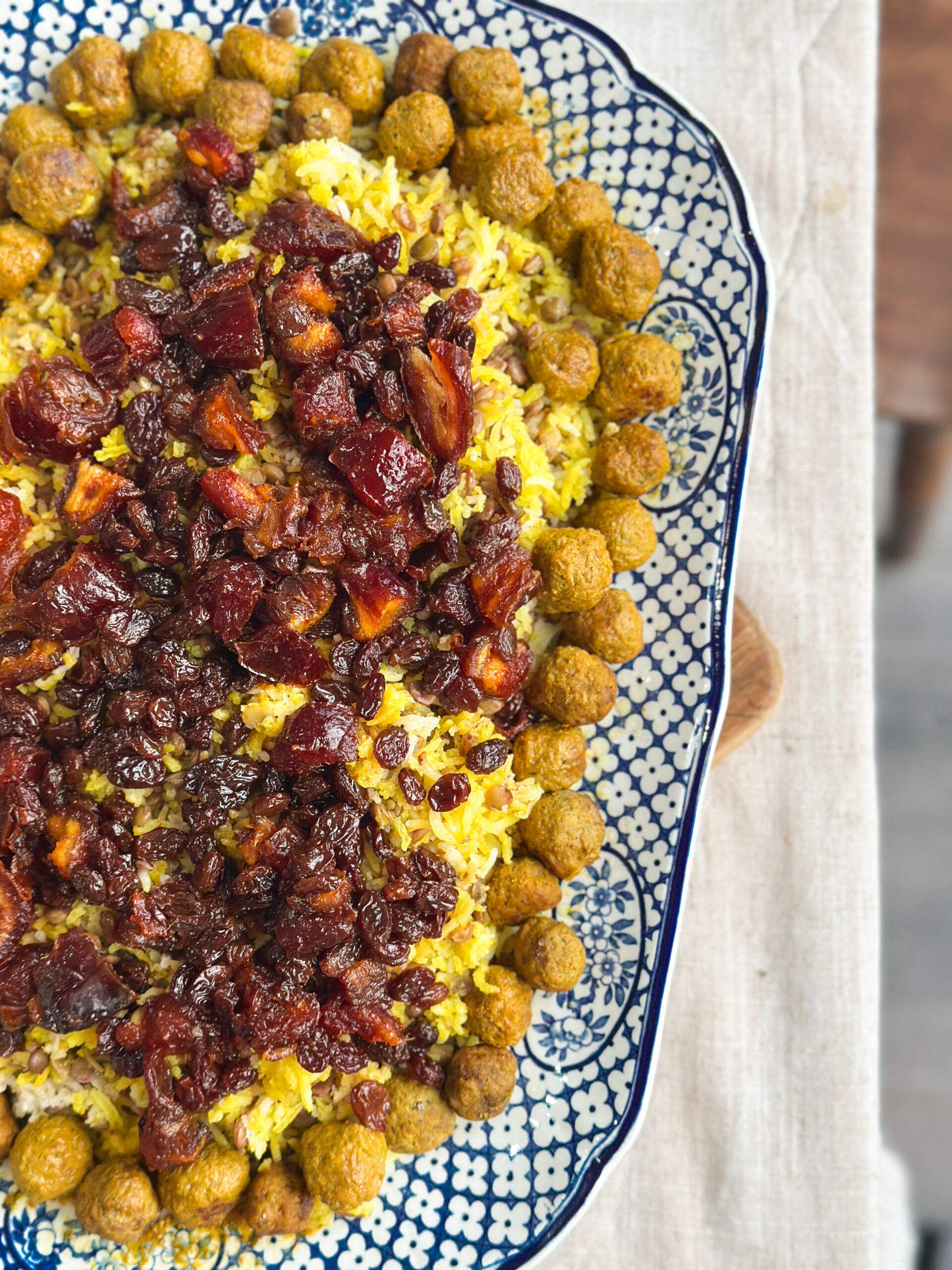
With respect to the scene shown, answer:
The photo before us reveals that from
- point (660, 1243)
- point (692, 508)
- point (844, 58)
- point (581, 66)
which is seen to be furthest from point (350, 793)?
point (844, 58)

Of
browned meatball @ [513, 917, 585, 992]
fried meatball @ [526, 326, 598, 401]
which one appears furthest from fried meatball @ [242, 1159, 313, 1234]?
fried meatball @ [526, 326, 598, 401]

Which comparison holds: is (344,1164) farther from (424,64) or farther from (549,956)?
(424,64)

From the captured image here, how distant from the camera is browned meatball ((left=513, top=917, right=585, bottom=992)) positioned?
10.8ft

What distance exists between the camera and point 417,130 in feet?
11.1

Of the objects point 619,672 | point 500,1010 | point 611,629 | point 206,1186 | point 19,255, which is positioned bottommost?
point 206,1186

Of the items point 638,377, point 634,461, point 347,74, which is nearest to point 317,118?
point 347,74

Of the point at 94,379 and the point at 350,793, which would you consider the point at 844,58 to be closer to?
the point at 94,379

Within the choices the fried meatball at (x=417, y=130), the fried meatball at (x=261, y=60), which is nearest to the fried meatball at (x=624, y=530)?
the fried meatball at (x=417, y=130)

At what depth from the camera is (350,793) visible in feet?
10.2

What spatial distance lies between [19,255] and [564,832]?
2629mm

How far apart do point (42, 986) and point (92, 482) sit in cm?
156

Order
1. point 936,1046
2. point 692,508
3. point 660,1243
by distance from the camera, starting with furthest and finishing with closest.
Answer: point 936,1046 → point 660,1243 → point 692,508

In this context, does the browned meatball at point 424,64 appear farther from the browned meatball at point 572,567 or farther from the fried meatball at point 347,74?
the browned meatball at point 572,567

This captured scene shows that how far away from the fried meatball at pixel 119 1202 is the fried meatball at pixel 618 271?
3.21m
